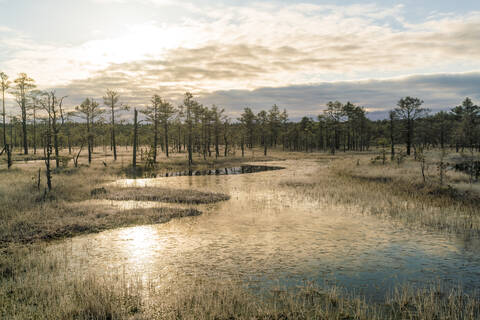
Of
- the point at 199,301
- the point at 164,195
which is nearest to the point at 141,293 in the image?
the point at 199,301

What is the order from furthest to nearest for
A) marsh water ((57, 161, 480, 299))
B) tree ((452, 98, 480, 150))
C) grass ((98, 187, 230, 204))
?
tree ((452, 98, 480, 150)), grass ((98, 187, 230, 204)), marsh water ((57, 161, 480, 299))

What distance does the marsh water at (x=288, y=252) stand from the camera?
10.2 metres

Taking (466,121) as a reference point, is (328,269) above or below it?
below

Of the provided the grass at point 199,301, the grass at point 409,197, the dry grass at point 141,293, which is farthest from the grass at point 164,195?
the grass at point 199,301

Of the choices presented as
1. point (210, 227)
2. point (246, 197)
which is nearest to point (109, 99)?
point (246, 197)

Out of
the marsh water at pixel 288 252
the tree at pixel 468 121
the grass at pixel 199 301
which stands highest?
the tree at pixel 468 121

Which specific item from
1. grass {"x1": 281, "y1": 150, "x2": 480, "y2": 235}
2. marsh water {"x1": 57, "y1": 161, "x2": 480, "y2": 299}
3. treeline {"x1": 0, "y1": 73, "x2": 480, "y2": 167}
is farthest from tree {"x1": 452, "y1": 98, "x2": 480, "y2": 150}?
marsh water {"x1": 57, "y1": 161, "x2": 480, "y2": 299}

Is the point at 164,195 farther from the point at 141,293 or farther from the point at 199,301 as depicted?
the point at 199,301

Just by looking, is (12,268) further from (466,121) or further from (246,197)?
(466,121)

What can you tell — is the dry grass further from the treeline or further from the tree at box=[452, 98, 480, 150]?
the tree at box=[452, 98, 480, 150]

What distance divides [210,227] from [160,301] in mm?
8038

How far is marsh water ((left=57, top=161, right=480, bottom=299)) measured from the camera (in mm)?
10227

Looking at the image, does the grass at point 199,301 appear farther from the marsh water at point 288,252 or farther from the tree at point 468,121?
the tree at point 468,121

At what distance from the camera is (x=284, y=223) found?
17203 millimetres
